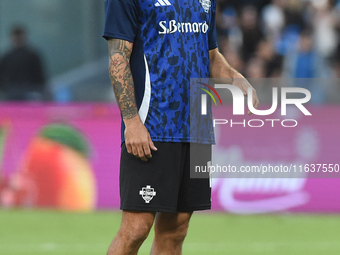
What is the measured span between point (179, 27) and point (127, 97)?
518mm

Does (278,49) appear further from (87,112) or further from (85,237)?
(85,237)

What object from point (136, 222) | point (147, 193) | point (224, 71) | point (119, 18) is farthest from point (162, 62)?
point (136, 222)

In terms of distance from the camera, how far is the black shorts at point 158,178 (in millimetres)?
4594

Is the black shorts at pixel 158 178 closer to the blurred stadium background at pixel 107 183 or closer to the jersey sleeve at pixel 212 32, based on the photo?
the jersey sleeve at pixel 212 32

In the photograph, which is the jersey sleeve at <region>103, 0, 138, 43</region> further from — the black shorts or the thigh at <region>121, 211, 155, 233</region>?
the thigh at <region>121, 211, 155, 233</region>

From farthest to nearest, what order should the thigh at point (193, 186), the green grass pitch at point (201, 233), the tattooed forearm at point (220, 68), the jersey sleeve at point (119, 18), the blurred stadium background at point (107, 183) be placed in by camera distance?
the blurred stadium background at point (107, 183)
the green grass pitch at point (201, 233)
the tattooed forearm at point (220, 68)
the thigh at point (193, 186)
the jersey sleeve at point (119, 18)

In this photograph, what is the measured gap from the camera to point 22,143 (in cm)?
987

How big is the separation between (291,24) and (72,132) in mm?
4244

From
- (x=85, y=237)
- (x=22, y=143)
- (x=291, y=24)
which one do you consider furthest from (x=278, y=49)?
(x=85, y=237)

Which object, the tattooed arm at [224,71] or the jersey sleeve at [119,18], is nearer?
the jersey sleeve at [119,18]

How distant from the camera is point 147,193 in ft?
15.1

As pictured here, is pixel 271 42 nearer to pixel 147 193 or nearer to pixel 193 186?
pixel 193 186

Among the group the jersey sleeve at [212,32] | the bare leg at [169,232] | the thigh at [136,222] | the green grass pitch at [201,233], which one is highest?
the jersey sleeve at [212,32]

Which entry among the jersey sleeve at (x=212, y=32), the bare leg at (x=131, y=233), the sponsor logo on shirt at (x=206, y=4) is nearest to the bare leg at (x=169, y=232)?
the bare leg at (x=131, y=233)
